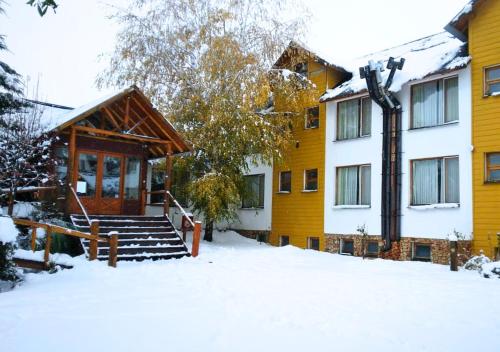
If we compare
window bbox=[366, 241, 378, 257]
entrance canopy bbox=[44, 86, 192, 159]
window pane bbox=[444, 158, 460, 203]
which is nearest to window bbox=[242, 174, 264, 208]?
entrance canopy bbox=[44, 86, 192, 159]

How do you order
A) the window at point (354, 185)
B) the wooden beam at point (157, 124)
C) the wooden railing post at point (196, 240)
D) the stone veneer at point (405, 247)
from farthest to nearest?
the window at point (354, 185)
the wooden beam at point (157, 124)
the stone veneer at point (405, 247)
the wooden railing post at point (196, 240)

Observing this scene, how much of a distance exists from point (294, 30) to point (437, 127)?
716 cm

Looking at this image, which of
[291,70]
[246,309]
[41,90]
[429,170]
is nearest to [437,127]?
[429,170]

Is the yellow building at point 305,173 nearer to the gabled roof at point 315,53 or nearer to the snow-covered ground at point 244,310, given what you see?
the gabled roof at point 315,53

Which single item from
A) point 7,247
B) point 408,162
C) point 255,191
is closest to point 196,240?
point 7,247

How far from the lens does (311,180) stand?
815 inches

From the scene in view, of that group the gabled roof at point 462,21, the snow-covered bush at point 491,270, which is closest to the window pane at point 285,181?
the gabled roof at point 462,21

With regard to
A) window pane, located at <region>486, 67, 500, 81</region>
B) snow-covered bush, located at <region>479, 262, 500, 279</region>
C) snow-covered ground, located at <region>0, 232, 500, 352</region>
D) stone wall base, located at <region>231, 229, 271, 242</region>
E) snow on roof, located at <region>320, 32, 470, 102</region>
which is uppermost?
snow on roof, located at <region>320, 32, 470, 102</region>

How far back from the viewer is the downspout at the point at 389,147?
55.1 feet

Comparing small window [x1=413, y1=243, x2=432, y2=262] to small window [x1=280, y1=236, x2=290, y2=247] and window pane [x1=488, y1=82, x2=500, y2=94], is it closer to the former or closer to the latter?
window pane [x1=488, y1=82, x2=500, y2=94]

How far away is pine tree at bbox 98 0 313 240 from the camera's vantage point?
748 inches

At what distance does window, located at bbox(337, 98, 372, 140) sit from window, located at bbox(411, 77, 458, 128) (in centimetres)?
191

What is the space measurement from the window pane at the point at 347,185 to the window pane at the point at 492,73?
5.61m

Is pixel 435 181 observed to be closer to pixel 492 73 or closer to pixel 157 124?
pixel 492 73
